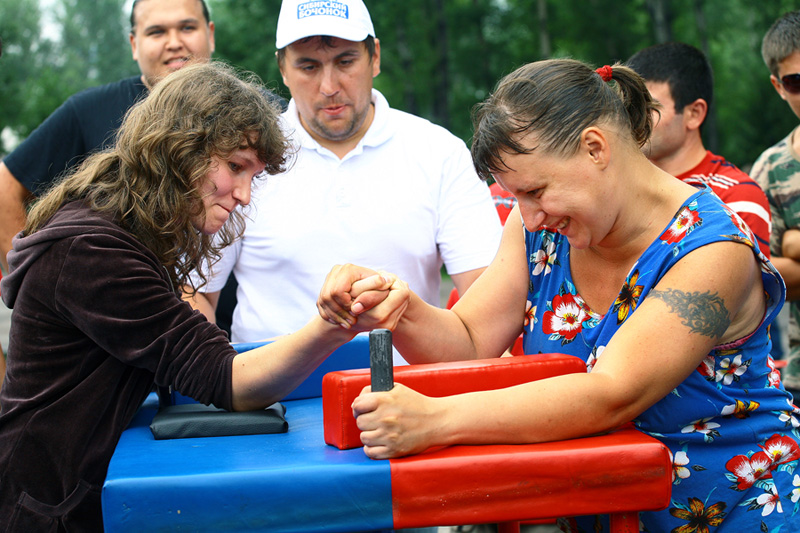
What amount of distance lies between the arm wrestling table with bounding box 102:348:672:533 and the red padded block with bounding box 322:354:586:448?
93 millimetres

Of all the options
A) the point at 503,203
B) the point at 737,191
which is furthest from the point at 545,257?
the point at 503,203

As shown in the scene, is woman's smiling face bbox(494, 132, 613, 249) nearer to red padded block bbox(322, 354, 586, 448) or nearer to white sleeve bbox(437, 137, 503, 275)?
red padded block bbox(322, 354, 586, 448)

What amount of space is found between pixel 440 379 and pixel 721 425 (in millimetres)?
682

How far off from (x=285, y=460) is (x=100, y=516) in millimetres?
542

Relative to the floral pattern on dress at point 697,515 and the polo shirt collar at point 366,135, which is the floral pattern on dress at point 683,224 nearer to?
the floral pattern on dress at point 697,515

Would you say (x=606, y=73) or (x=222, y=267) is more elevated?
(x=606, y=73)

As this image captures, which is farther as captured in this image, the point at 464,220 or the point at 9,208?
the point at 9,208

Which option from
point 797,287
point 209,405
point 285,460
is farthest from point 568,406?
point 797,287

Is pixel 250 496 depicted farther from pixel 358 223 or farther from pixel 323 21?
pixel 323 21

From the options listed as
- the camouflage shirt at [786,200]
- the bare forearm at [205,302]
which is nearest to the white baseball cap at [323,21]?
the bare forearm at [205,302]

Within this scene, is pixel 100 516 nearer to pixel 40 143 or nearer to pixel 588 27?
pixel 40 143

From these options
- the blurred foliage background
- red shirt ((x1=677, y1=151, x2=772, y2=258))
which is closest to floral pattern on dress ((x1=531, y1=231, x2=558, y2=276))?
red shirt ((x1=677, y1=151, x2=772, y2=258))

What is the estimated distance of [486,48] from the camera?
27250 millimetres

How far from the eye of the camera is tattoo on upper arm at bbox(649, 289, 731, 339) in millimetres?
1729
